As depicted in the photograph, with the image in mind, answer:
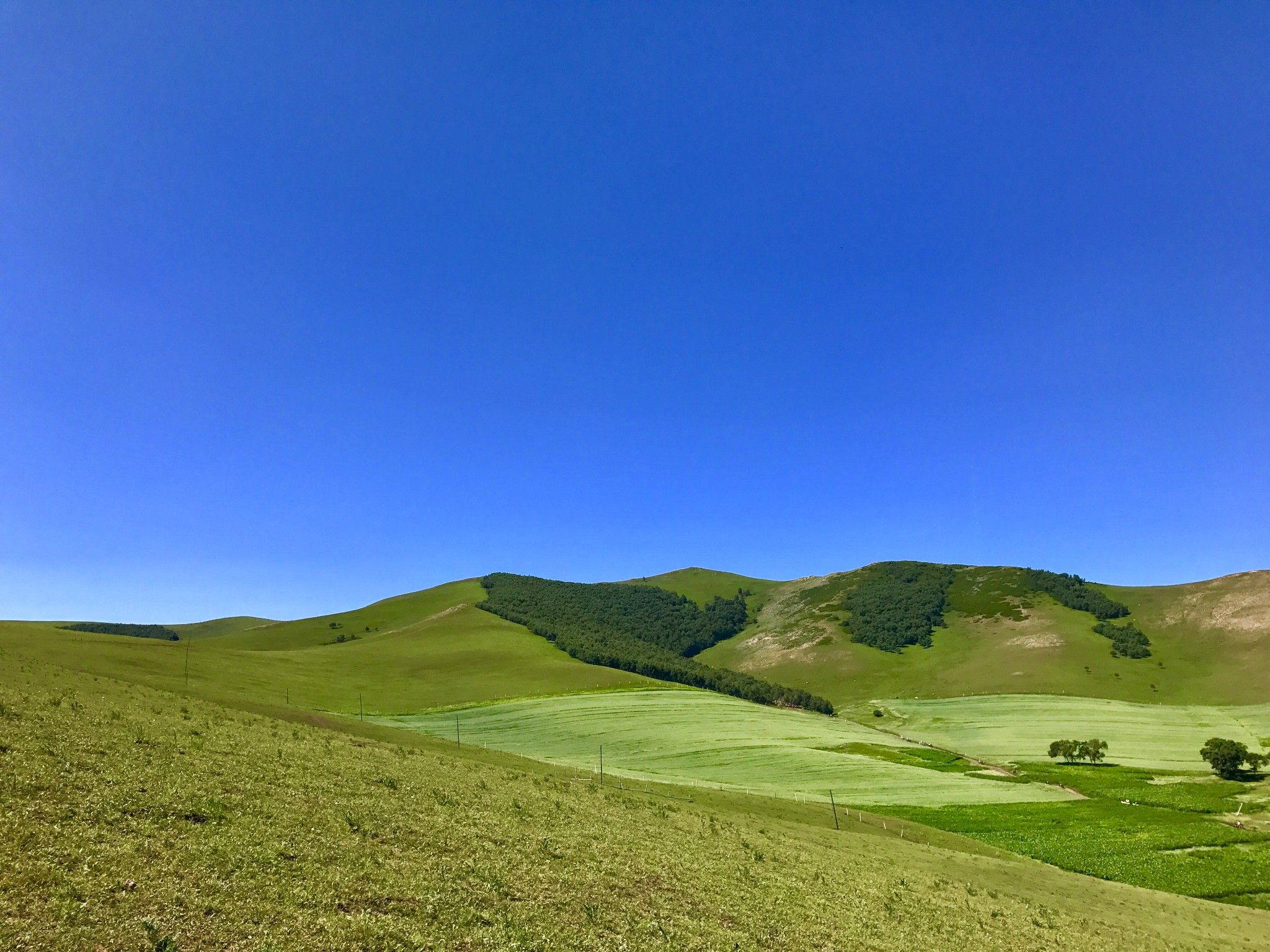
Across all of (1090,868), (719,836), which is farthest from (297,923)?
(1090,868)

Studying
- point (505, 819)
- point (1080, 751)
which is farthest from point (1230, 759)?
point (505, 819)

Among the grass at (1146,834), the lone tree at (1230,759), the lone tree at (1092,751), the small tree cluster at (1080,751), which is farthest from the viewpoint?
the small tree cluster at (1080,751)

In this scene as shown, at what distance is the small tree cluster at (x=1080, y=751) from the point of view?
12006 cm

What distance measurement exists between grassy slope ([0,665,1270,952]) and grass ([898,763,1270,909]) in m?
9.19

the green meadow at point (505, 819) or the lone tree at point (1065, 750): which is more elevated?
the green meadow at point (505, 819)

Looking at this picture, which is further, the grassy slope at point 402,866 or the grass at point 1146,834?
the grass at point 1146,834

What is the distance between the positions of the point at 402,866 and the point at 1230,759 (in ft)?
472

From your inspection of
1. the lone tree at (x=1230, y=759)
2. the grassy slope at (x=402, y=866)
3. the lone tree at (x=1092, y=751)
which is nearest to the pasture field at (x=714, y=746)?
the lone tree at (x=1092, y=751)

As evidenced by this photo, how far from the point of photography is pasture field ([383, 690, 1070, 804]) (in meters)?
84.4

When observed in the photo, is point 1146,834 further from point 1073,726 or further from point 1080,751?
point 1073,726

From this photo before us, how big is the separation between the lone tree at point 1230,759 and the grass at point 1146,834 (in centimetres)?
1075

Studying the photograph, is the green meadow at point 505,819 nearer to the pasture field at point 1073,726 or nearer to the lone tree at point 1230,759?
the lone tree at point 1230,759

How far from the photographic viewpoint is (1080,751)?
121 m

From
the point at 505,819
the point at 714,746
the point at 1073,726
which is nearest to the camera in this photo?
the point at 505,819
